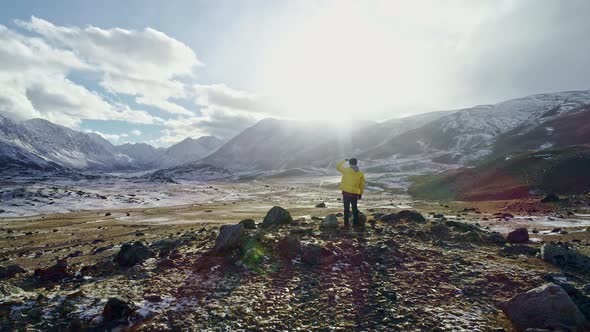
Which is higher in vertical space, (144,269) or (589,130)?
(589,130)

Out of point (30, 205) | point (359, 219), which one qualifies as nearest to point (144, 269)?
point (359, 219)

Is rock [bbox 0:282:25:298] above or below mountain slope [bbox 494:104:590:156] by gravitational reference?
below

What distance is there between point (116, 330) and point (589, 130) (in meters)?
185

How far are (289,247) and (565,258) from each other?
10159 mm

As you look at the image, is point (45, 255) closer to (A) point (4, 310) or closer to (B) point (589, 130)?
(A) point (4, 310)

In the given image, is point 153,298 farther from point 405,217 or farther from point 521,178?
point 521,178

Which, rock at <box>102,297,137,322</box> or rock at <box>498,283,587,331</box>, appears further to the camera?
rock at <box>102,297,137,322</box>

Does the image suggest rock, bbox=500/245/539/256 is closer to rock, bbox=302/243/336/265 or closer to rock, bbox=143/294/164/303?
rock, bbox=302/243/336/265

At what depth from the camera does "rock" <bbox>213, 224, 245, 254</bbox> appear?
13844 millimetres

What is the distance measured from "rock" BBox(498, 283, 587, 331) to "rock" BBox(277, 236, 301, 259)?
7342 millimetres

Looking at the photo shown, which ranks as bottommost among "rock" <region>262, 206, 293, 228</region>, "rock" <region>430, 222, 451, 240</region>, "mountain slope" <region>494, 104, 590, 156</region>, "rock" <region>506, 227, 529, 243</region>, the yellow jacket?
"rock" <region>506, 227, 529, 243</region>

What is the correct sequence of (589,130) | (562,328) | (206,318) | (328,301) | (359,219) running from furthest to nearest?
(589,130) < (359,219) < (328,301) < (206,318) < (562,328)

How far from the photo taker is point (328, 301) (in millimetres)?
9789

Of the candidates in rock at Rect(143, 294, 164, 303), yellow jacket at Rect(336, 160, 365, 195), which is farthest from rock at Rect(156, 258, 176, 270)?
yellow jacket at Rect(336, 160, 365, 195)
